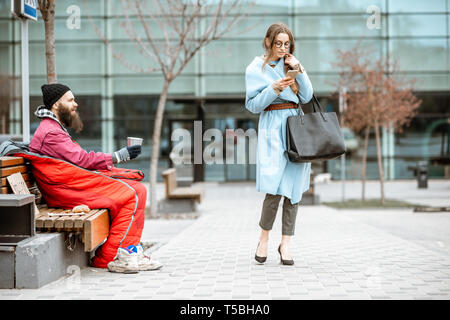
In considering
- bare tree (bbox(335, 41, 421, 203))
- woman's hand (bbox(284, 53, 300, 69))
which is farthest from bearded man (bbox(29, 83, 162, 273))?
bare tree (bbox(335, 41, 421, 203))

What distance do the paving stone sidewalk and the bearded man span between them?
7.1 inches

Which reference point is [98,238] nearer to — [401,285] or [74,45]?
[401,285]

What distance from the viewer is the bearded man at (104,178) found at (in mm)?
4562

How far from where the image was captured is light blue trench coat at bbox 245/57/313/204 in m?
4.89

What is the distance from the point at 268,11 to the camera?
23422 millimetres

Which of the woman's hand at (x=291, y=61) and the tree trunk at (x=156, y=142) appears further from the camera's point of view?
the tree trunk at (x=156, y=142)

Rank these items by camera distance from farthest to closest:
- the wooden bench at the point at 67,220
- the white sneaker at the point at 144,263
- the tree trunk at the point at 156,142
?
1. the tree trunk at the point at 156,142
2. the white sneaker at the point at 144,263
3. the wooden bench at the point at 67,220

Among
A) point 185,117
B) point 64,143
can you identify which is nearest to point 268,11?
point 185,117

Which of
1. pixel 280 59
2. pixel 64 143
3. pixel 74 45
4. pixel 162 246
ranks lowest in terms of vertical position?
pixel 162 246

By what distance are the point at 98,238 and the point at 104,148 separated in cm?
1998
